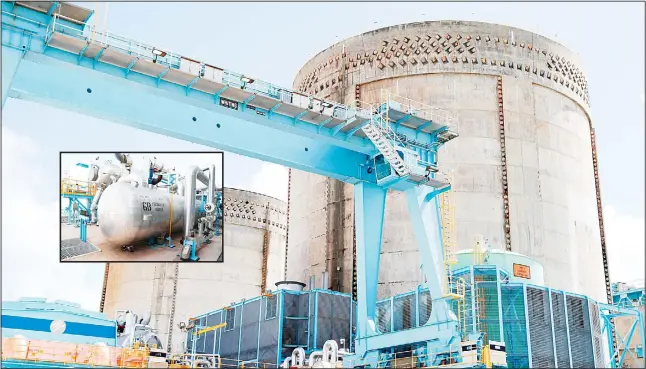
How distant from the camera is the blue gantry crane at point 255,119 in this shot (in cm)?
2150

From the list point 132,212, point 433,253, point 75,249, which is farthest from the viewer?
point 75,249

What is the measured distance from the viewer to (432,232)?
26.7m

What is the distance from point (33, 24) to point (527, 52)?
26273 mm

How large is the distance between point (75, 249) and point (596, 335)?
30897 mm

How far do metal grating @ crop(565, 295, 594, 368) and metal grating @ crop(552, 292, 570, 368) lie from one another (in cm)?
31

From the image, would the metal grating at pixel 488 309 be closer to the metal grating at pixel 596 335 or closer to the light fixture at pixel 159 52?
the metal grating at pixel 596 335

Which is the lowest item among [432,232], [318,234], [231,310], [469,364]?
[469,364]

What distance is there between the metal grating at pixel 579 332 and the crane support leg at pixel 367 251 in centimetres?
753

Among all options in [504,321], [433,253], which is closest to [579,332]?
[504,321]

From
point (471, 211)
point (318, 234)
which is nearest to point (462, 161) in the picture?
point (471, 211)

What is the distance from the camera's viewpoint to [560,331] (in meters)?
25.9

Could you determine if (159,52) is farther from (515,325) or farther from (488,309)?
(515,325)

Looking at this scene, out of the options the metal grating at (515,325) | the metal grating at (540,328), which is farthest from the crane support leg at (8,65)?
the metal grating at (540,328)

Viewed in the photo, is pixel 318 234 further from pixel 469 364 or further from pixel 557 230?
pixel 469 364
